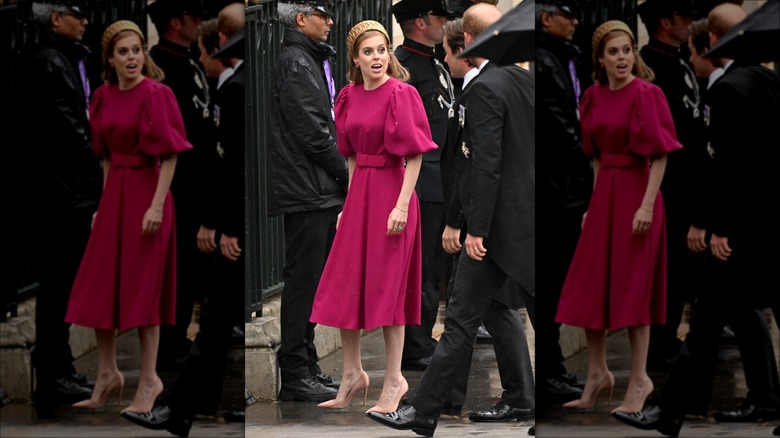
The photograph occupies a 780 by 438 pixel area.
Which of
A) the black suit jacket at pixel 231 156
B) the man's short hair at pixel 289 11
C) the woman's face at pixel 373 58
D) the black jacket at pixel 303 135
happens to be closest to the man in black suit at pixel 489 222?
the woman's face at pixel 373 58

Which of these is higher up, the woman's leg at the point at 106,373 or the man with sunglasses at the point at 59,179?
the man with sunglasses at the point at 59,179

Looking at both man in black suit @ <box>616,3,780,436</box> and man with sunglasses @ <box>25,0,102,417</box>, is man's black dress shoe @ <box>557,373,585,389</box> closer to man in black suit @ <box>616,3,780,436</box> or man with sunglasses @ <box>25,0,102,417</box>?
man in black suit @ <box>616,3,780,436</box>

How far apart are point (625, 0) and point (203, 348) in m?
2.11

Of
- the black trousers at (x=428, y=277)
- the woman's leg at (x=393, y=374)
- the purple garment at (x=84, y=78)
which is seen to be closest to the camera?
the purple garment at (x=84, y=78)

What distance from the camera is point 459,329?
22.4 ft

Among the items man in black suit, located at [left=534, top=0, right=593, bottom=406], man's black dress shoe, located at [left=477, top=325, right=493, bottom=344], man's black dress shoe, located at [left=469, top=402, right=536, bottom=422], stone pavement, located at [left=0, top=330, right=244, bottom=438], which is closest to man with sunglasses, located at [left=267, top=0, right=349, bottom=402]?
man's black dress shoe, located at [left=469, top=402, right=536, bottom=422]

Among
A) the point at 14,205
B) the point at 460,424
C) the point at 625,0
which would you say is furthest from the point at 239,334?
the point at 625,0

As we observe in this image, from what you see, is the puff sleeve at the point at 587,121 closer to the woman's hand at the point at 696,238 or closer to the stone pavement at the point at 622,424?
the woman's hand at the point at 696,238

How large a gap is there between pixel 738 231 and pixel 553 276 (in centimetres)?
71

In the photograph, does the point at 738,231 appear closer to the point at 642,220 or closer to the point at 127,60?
the point at 642,220

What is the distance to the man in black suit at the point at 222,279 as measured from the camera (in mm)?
5902

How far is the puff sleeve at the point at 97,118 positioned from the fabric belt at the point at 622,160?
1874 mm

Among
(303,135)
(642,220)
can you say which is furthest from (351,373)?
(642,220)

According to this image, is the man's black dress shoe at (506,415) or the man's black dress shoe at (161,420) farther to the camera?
the man's black dress shoe at (506,415)
